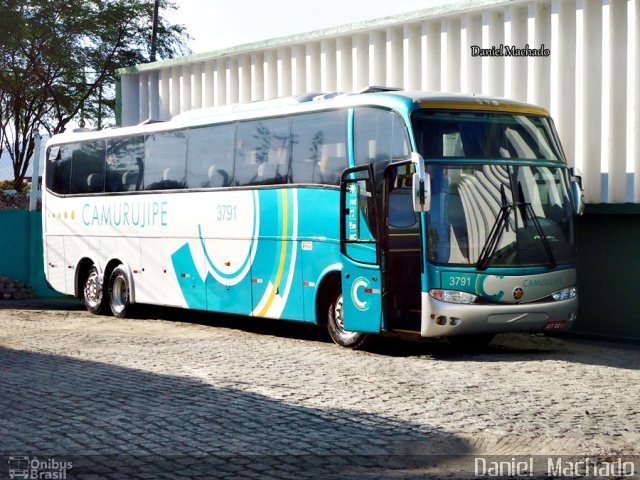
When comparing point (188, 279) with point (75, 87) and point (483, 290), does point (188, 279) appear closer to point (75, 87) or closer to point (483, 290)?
point (483, 290)

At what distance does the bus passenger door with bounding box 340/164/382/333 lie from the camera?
14742mm

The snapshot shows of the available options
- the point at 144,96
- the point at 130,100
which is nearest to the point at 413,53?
the point at 144,96

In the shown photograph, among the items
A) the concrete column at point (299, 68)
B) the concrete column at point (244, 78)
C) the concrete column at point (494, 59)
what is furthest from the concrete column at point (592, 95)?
the concrete column at point (244, 78)

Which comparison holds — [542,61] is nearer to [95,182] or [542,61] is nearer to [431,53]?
[431,53]

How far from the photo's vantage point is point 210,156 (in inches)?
728

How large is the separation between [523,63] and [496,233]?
4898mm

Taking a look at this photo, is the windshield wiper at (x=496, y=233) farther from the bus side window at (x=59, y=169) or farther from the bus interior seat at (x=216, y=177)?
the bus side window at (x=59, y=169)

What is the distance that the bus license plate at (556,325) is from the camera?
14727 millimetres

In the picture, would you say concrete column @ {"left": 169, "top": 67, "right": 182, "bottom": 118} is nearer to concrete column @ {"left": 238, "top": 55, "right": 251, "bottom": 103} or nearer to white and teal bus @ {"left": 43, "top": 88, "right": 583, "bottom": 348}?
concrete column @ {"left": 238, "top": 55, "right": 251, "bottom": 103}

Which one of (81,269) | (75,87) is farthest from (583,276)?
(75,87)

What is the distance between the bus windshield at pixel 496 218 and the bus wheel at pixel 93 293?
9.11 metres

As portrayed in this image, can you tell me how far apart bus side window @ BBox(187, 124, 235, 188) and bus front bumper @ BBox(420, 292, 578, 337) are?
196 inches

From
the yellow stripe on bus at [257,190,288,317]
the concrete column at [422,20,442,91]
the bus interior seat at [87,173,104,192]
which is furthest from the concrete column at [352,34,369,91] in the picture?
the bus interior seat at [87,173,104,192]

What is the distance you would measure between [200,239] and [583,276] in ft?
19.3
